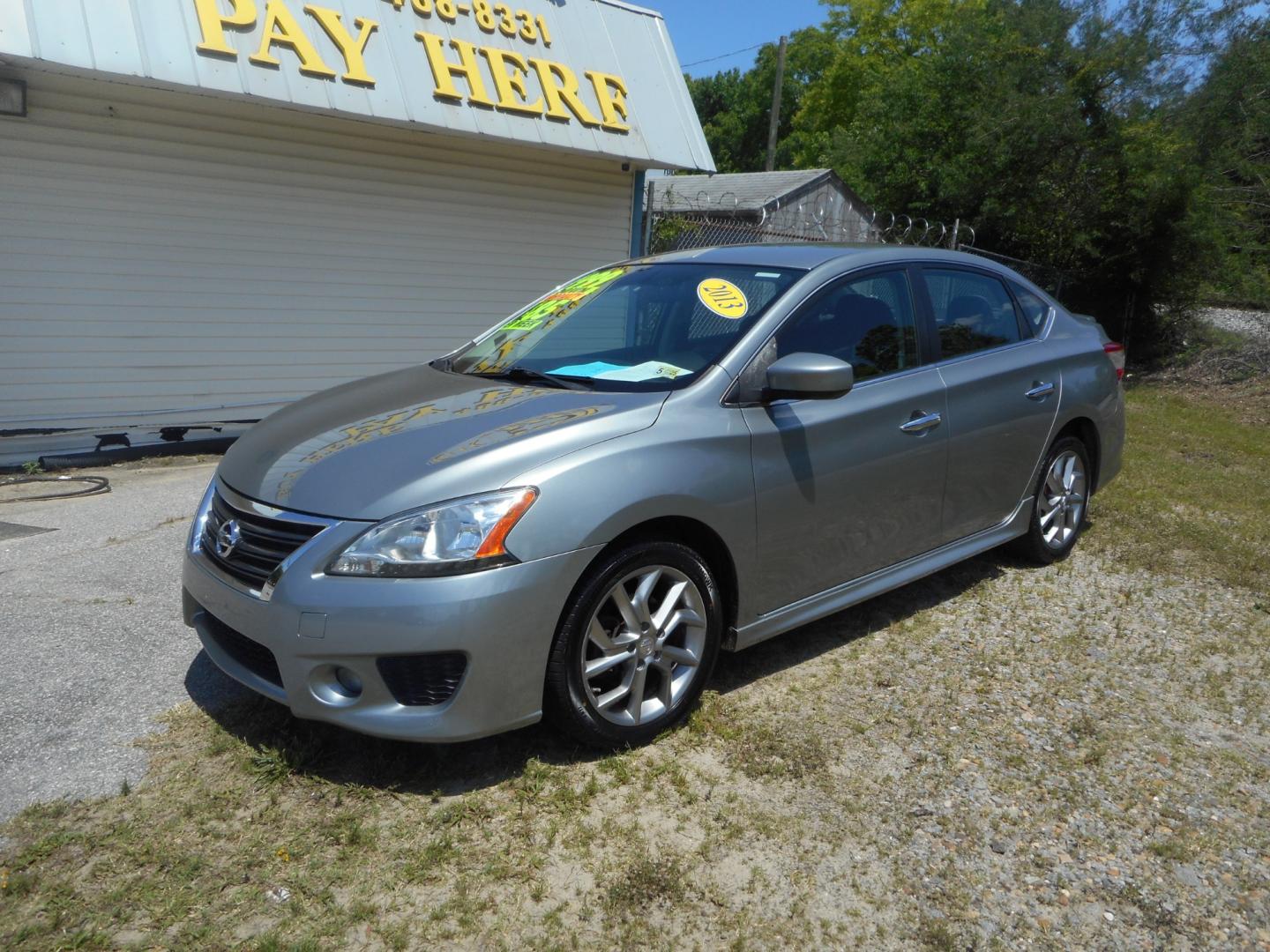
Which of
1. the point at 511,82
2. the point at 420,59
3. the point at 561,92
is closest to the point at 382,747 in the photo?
the point at 420,59

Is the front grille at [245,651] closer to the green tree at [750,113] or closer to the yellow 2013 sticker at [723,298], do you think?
the yellow 2013 sticker at [723,298]

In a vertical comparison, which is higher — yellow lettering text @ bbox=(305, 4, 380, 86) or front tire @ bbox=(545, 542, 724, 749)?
yellow lettering text @ bbox=(305, 4, 380, 86)

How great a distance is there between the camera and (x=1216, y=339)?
14898mm

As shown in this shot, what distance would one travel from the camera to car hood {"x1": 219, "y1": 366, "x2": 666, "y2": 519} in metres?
2.94

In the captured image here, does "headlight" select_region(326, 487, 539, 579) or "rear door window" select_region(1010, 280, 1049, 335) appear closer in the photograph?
"headlight" select_region(326, 487, 539, 579)

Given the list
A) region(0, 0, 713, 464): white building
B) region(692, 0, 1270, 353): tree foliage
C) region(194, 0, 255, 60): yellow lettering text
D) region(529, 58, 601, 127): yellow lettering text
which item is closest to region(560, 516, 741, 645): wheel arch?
region(0, 0, 713, 464): white building

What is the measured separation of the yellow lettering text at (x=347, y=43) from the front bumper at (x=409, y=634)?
6.10 meters

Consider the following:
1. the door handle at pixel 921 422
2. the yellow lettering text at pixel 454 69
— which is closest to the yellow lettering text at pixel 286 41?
the yellow lettering text at pixel 454 69

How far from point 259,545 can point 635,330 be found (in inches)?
66.9

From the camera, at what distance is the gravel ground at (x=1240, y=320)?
46.4 feet

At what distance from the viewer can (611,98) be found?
31.6 ft

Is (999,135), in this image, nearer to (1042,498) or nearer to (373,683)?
(1042,498)

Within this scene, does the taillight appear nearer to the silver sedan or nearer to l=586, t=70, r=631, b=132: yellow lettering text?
the silver sedan

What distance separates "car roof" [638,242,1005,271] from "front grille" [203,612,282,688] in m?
2.41
